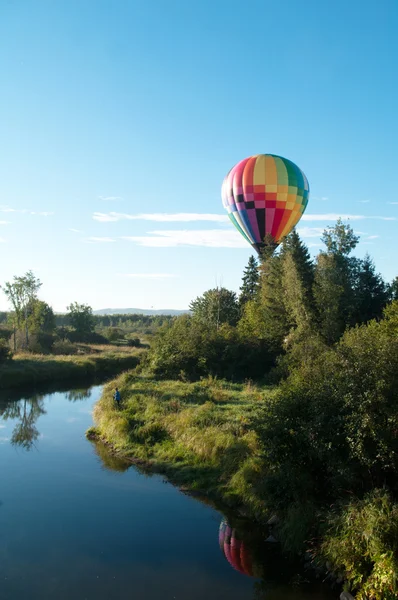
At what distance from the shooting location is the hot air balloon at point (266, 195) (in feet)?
124

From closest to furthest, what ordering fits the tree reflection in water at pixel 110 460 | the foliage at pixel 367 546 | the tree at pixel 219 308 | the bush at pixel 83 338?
1. the foliage at pixel 367 546
2. the tree reflection in water at pixel 110 460
3. the tree at pixel 219 308
4. the bush at pixel 83 338

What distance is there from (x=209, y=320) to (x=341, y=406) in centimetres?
4244

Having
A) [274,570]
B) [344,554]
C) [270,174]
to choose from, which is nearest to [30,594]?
[274,570]

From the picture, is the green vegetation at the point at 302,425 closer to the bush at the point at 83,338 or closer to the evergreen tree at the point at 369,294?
the evergreen tree at the point at 369,294

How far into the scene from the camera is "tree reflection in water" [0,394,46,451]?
22.5 metres

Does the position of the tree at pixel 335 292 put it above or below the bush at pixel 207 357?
above

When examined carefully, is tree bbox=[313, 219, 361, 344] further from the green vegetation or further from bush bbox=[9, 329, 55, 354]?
bush bbox=[9, 329, 55, 354]

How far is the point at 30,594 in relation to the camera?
10.3m

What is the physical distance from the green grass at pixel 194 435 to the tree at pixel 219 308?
24.7 metres

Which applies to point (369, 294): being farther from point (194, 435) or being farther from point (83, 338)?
point (83, 338)

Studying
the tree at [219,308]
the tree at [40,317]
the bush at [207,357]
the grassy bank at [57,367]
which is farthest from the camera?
the tree at [40,317]

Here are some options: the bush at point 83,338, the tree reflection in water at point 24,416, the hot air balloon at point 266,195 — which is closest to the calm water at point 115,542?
the tree reflection in water at point 24,416

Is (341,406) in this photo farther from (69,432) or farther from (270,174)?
(270,174)

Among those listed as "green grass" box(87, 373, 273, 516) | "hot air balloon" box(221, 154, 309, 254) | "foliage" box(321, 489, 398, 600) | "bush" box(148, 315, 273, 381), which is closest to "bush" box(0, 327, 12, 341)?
"bush" box(148, 315, 273, 381)
